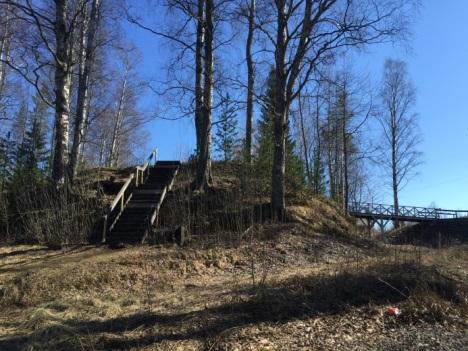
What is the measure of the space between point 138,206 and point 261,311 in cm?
984

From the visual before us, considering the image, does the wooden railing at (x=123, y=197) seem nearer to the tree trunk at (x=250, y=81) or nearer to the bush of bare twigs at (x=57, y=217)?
the bush of bare twigs at (x=57, y=217)

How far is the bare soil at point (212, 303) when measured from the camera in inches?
293

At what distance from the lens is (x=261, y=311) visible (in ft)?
27.5

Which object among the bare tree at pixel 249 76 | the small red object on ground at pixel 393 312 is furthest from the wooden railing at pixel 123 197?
the small red object on ground at pixel 393 312

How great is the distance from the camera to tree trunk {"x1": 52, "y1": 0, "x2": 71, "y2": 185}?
16.9m

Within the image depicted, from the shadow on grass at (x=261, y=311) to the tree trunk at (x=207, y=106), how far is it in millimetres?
9474

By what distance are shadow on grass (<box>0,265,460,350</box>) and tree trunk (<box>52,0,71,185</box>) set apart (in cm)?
959

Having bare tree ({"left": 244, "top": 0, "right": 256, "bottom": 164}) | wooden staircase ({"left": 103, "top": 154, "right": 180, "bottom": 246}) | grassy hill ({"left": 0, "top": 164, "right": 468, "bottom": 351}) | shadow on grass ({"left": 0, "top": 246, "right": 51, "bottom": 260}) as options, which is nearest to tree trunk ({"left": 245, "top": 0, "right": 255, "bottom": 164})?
bare tree ({"left": 244, "top": 0, "right": 256, "bottom": 164})

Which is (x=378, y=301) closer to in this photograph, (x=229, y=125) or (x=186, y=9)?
(x=186, y=9)

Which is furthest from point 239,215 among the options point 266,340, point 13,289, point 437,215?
point 437,215

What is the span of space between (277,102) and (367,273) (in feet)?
29.2

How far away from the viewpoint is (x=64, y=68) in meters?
17.1

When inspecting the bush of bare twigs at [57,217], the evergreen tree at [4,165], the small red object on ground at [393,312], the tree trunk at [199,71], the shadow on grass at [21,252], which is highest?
the tree trunk at [199,71]

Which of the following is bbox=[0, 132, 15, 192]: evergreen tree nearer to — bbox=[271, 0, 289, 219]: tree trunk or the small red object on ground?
bbox=[271, 0, 289, 219]: tree trunk
